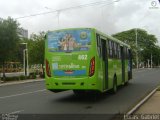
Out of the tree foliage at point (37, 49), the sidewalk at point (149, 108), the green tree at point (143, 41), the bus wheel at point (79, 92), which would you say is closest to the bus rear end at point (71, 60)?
the sidewalk at point (149, 108)

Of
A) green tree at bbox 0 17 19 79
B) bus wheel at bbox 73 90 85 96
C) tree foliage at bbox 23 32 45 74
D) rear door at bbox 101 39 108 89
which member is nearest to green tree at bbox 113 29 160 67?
tree foliage at bbox 23 32 45 74

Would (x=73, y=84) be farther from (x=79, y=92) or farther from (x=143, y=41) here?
(x=143, y=41)

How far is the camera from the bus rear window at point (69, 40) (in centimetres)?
1759

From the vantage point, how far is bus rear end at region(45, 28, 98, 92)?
A: 17.3 metres

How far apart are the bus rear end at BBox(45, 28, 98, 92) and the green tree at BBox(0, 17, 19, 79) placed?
26358mm

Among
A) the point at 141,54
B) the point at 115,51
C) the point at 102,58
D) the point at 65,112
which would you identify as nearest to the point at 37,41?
the point at 115,51

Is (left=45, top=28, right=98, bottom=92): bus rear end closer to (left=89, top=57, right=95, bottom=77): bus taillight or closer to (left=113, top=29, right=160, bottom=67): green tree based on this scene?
(left=89, top=57, right=95, bottom=77): bus taillight

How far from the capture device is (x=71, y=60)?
1767 centimetres

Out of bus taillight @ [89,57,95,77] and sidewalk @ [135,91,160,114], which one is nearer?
sidewalk @ [135,91,160,114]

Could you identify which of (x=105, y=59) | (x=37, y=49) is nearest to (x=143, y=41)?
(x=37, y=49)

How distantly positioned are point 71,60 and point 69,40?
2.95 ft

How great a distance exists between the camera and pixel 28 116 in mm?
13234

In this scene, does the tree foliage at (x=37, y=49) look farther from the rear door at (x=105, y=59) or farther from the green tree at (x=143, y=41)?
the green tree at (x=143, y=41)

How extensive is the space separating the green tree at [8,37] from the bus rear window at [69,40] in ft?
86.5
